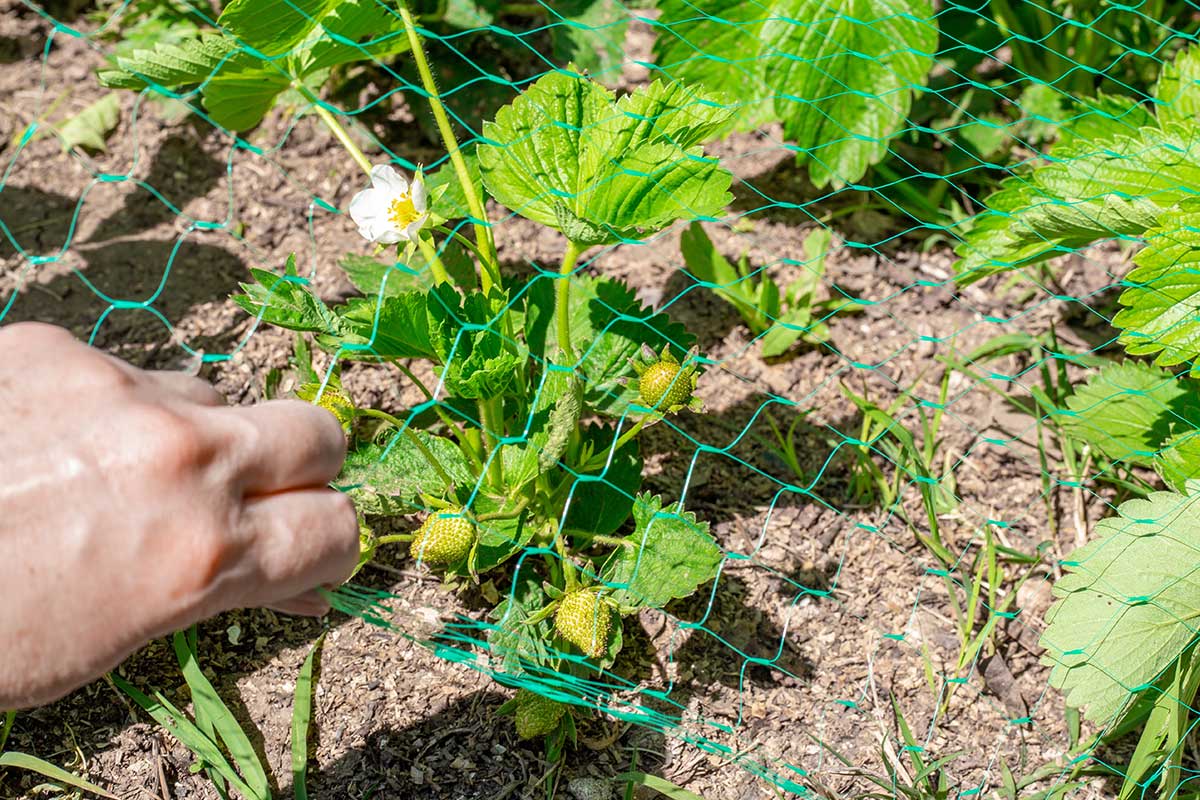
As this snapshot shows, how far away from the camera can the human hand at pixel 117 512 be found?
844 millimetres

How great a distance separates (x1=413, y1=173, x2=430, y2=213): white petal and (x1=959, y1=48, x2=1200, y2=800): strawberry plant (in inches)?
32.2

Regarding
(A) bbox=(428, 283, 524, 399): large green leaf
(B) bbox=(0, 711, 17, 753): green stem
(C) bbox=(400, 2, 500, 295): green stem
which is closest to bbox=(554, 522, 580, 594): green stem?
(A) bbox=(428, 283, 524, 399): large green leaf

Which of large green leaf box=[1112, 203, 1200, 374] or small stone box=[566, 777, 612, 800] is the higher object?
large green leaf box=[1112, 203, 1200, 374]

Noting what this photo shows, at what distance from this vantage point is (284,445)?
96 centimetres

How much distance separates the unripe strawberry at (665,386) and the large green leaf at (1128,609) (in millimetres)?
576

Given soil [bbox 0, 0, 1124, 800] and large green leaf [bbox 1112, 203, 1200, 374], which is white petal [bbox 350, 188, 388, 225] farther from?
large green leaf [bbox 1112, 203, 1200, 374]

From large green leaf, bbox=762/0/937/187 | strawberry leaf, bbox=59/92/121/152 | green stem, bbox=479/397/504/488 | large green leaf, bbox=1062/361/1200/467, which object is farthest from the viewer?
strawberry leaf, bbox=59/92/121/152

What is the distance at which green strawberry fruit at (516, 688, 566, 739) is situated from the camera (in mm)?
1435

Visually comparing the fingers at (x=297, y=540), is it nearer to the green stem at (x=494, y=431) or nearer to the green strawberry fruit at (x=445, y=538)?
the green strawberry fruit at (x=445, y=538)

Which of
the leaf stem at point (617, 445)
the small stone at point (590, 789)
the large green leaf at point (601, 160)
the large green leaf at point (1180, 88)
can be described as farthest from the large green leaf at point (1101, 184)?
the small stone at point (590, 789)

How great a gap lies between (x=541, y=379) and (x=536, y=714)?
1.51ft

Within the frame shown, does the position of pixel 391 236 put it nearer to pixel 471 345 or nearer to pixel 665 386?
pixel 471 345

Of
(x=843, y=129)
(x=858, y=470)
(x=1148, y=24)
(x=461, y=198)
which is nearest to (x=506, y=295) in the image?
(x=461, y=198)

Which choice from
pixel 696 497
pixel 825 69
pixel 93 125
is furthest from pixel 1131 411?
pixel 93 125
